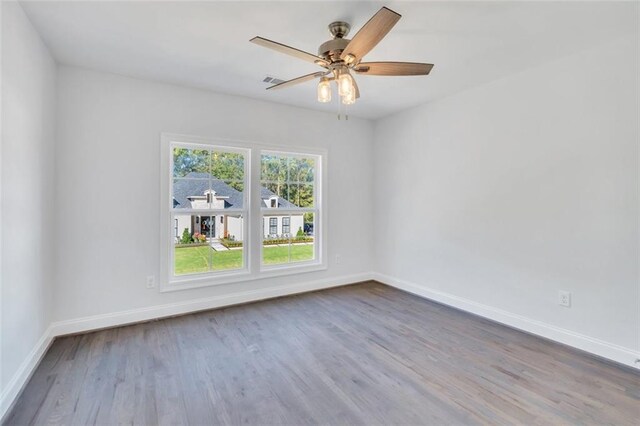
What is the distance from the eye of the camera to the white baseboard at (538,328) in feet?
7.93

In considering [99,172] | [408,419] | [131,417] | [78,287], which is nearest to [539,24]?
[408,419]

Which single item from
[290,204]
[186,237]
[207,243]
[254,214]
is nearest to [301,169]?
[290,204]

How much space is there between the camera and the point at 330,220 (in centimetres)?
451

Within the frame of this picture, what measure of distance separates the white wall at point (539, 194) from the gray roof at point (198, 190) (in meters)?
2.41

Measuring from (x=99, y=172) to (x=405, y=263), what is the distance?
151 inches

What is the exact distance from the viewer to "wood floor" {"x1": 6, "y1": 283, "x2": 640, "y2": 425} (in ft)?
6.01

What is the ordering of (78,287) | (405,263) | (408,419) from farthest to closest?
(405,263), (78,287), (408,419)

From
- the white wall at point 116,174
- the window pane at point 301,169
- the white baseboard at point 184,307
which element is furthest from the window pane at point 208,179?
the white baseboard at point 184,307

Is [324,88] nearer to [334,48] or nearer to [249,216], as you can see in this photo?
[334,48]

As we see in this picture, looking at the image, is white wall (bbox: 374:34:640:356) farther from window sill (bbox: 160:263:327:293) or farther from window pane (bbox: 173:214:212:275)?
window pane (bbox: 173:214:212:275)

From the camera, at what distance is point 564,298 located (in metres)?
2.74

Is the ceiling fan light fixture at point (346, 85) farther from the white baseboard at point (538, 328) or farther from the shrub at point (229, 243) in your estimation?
the white baseboard at point (538, 328)

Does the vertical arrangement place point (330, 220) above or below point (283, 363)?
above

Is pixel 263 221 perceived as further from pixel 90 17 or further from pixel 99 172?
pixel 90 17
